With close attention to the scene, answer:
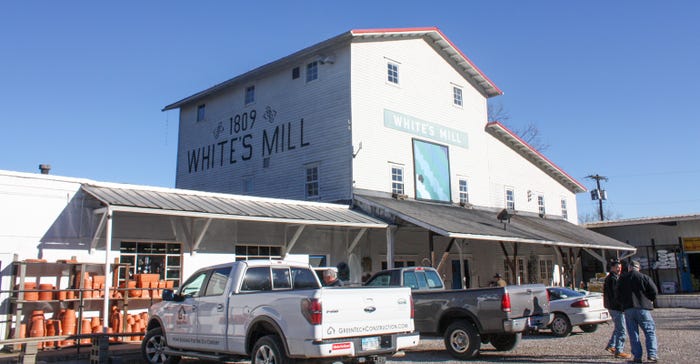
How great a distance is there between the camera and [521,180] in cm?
3038

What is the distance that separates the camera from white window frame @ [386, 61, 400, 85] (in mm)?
23297

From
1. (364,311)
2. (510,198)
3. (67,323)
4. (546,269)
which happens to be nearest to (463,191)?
(510,198)

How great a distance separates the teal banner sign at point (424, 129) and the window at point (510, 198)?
14.1 feet

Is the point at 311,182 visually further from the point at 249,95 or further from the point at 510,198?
the point at 510,198

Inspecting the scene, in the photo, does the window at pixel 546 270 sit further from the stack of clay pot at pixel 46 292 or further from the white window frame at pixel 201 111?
the stack of clay pot at pixel 46 292

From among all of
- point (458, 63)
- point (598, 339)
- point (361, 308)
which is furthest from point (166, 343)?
point (458, 63)

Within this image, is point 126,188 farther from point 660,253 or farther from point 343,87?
point 660,253

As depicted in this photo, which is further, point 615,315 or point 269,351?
point 615,315

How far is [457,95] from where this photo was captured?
88.6ft

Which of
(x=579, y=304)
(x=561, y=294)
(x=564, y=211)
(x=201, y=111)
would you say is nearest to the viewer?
(x=579, y=304)

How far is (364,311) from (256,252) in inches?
402

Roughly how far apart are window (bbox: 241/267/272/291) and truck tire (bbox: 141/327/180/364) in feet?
7.60

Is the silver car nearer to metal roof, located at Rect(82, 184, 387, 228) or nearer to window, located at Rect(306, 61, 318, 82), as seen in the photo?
metal roof, located at Rect(82, 184, 387, 228)

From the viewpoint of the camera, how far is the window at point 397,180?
22609 mm
